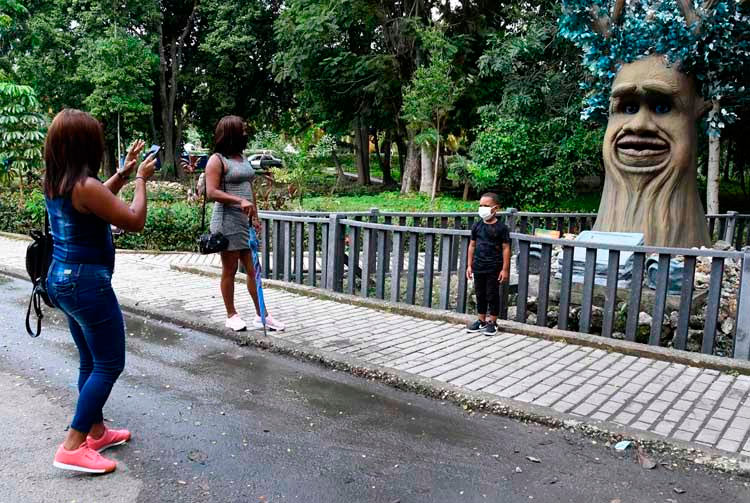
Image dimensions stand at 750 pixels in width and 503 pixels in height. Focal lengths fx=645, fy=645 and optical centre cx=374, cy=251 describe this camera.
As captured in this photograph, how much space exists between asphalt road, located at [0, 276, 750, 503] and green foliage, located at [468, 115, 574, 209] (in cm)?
1183

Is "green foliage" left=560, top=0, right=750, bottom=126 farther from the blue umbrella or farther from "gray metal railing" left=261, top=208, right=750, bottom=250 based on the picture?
the blue umbrella

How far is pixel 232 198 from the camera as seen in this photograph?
584cm

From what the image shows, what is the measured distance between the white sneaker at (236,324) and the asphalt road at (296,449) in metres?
0.88

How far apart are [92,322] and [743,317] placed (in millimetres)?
5039

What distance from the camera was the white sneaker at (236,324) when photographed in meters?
6.14

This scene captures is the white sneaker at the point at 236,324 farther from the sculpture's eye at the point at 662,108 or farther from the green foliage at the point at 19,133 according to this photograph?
the green foliage at the point at 19,133

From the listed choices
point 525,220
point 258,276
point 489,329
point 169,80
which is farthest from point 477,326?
point 169,80

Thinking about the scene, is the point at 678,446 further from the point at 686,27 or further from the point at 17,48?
the point at 17,48

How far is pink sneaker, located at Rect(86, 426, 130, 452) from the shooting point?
11.8 ft

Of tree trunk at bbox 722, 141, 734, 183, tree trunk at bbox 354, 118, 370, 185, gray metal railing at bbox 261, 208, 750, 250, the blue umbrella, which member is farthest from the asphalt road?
tree trunk at bbox 354, 118, 370, 185

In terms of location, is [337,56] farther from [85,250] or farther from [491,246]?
[85,250]

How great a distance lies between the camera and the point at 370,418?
4.30m

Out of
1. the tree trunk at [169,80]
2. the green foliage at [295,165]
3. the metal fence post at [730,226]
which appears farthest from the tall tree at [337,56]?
the metal fence post at [730,226]

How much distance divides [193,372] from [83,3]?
2803cm
